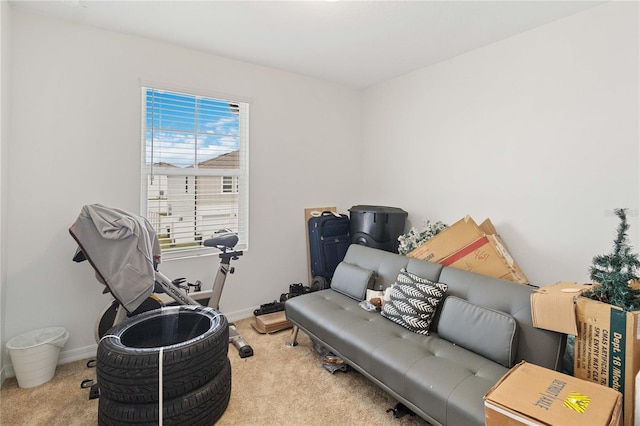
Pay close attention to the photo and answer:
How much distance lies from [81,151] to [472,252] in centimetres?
315

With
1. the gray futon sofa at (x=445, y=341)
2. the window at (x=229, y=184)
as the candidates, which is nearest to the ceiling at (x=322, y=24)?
the window at (x=229, y=184)

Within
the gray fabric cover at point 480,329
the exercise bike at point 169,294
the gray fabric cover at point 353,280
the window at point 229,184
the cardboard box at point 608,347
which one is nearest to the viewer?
the cardboard box at point 608,347

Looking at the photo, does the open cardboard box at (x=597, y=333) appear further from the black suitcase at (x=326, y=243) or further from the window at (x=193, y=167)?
the window at (x=193, y=167)

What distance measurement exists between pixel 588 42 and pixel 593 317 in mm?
1932

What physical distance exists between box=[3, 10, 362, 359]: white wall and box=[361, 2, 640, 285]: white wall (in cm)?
173

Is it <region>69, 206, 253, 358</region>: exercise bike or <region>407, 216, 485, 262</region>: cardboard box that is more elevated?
<region>407, 216, 485, 262</region>: cardboard box

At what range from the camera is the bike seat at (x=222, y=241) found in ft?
9.16

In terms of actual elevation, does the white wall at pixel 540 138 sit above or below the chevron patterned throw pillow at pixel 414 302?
above

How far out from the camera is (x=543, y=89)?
2.46 m

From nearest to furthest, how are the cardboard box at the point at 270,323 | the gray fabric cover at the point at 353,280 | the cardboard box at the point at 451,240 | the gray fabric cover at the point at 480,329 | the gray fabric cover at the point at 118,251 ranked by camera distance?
1. the gray fabric cover at the point at 480,329
2. the gray fabric cover at the point at 118,251
3. the cardboard box at the point at 451,240
4. the gray fabric cover at the point at 353,280
5. the cardboard box at the point at 270,323

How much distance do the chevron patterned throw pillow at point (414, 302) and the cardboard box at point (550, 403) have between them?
0.71 metres

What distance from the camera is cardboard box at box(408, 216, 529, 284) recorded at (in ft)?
7.62

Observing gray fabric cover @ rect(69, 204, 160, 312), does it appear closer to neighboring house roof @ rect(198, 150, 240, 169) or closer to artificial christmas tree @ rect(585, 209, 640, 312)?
neighboring house roof @ rect(198, 150, 240, 169)

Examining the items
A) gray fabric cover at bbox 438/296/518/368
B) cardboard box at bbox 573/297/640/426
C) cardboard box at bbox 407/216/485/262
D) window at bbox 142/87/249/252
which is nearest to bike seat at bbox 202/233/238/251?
window at bbox 142/87/249/252
